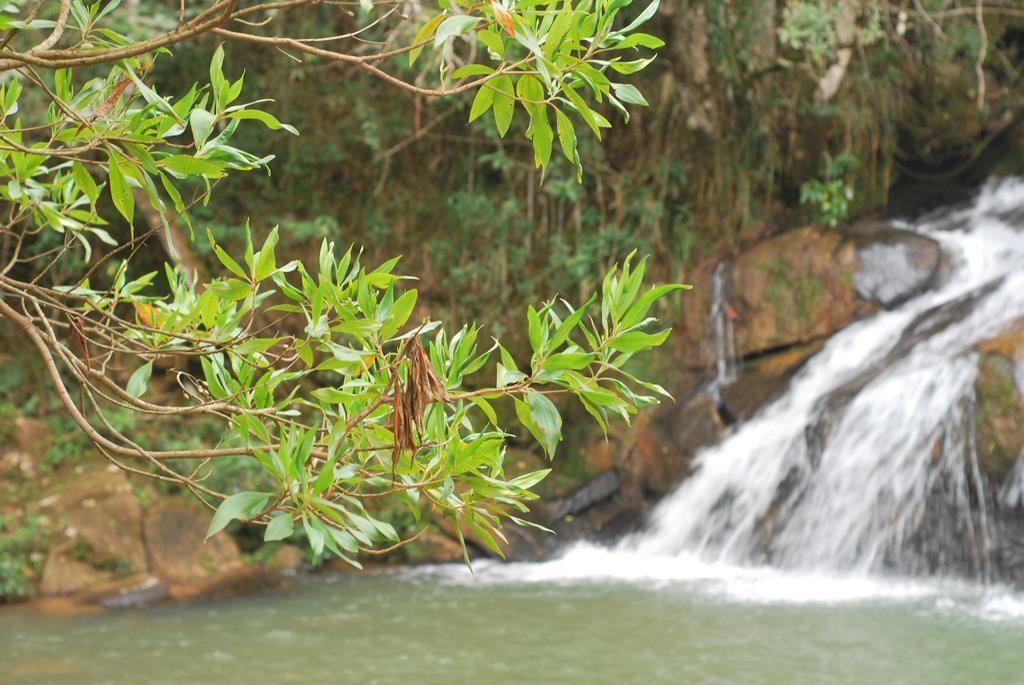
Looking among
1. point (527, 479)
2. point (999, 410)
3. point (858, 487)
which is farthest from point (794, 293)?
point (527, 479)

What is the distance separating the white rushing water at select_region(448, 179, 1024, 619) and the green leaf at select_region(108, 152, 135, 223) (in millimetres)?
4653

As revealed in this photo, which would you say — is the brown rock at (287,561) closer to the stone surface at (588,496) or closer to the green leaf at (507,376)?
the stone surface at (588,496)

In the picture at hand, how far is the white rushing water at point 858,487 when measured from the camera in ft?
20.1

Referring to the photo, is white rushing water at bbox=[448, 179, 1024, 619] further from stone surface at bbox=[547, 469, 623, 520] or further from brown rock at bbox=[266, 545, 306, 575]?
brown rock at bbox=[266, 545, 306, 575]

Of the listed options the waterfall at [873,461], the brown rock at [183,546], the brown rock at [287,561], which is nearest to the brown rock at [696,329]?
the waterfall at [873,461]

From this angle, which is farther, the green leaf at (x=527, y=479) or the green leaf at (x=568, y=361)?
the green leaf at (x=527, y=479)

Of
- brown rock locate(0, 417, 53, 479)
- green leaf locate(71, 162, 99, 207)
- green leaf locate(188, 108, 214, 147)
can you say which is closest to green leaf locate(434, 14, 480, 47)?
green leaf locate(188, 108, 214, 147)

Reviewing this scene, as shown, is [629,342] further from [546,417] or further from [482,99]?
[482,99]

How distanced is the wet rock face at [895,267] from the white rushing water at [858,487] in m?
0.12

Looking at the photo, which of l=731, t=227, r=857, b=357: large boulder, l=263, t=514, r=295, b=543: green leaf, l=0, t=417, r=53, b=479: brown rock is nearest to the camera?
l=263, t=514, r=295, b=543: green leaf

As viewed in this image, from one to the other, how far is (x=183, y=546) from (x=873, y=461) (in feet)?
13.9

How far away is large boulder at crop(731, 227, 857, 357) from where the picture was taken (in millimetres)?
8312

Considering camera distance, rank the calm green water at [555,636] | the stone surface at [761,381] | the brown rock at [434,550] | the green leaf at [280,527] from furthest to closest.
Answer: the stone surface at [761,381] < the brown rock at [434,550] < the calm green water at [555,636] < the green leaf at [280,527]

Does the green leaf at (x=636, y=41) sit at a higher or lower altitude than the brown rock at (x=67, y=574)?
higher
